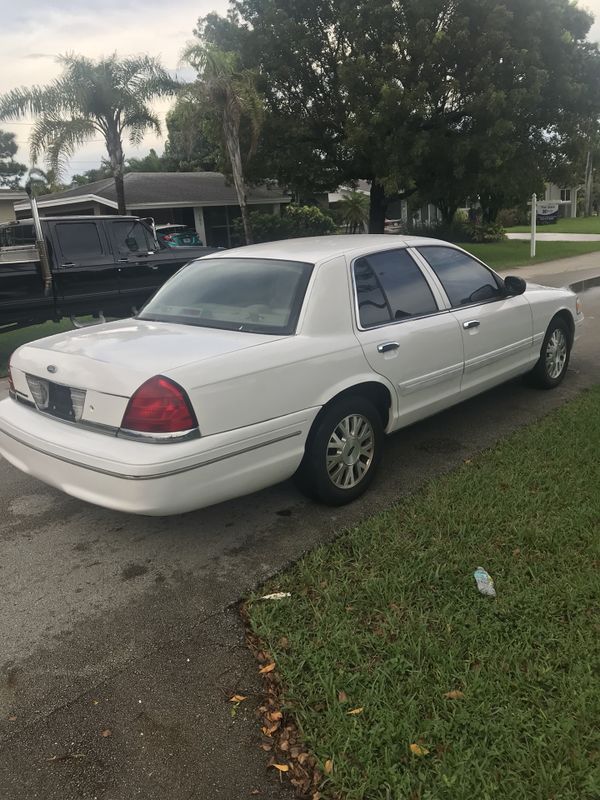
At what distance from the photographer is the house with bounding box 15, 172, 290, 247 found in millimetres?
26438

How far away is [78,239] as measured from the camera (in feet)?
33.6

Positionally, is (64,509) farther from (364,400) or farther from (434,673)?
(434,673)

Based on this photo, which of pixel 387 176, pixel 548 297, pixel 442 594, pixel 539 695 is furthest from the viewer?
pixel 387 176

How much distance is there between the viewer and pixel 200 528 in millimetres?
3998

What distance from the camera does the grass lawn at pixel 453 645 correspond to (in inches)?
86.3

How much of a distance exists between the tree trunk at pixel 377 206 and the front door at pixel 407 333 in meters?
19.2

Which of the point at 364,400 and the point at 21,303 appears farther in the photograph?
the point at 21,303

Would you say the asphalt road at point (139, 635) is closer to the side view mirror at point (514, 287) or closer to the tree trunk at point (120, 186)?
the side view mirror at point (514, 287)

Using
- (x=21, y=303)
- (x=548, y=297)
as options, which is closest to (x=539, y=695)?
(x=548, y=297)

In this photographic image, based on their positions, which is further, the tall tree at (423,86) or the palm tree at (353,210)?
the palm tree at (353,210)

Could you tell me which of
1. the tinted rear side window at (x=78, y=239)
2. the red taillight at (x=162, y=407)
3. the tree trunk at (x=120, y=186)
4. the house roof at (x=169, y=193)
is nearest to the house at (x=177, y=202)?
the house roof at (x=169, y=193)

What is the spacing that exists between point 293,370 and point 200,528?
44.5 inches

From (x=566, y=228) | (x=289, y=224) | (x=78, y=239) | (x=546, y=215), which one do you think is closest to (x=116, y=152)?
(x=289, y=224)

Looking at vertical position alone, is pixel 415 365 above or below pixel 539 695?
above
